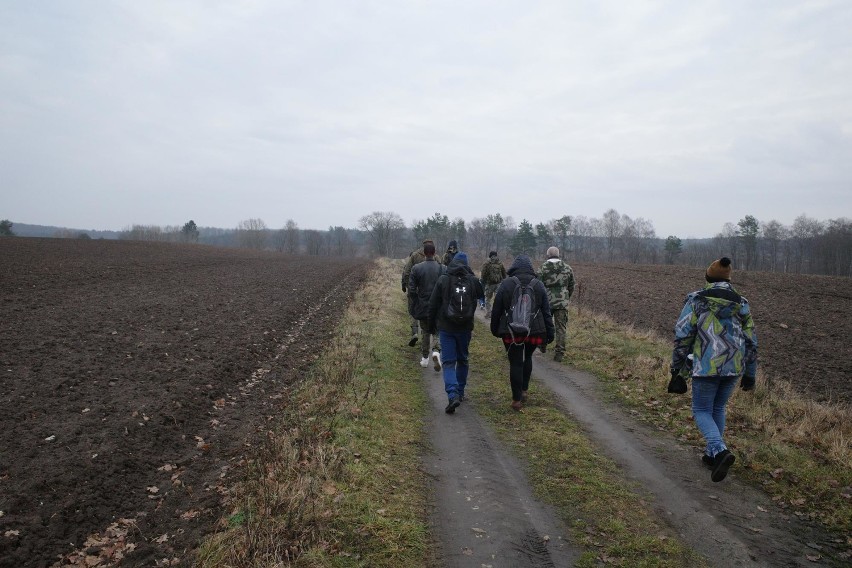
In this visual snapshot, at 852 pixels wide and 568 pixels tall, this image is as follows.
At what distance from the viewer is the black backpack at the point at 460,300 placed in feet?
23.0

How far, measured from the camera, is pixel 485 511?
4.46 meters

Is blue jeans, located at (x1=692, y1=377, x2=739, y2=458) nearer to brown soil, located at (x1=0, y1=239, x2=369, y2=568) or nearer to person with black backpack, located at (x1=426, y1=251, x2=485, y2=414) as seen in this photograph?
person with black backpack, located at (x1=426, y1=251, x2=485, y2=414)

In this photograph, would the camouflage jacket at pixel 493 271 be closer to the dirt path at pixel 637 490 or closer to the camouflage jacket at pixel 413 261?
the camouflage jacket at pixel 413 261

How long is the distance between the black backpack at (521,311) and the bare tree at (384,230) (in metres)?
121

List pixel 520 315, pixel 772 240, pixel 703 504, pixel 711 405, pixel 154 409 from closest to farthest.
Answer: pixel 703 504
pixel 711 405
pixel 520 315
pixel 154 409
pixel 772 240

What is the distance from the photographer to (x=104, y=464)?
18.9 feet

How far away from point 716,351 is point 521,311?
2480 mm

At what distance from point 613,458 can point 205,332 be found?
11.0m

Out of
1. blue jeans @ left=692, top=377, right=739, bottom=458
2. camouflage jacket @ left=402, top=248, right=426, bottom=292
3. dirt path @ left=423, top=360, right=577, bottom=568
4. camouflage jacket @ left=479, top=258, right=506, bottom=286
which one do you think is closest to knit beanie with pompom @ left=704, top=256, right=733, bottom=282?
blue jeans @ left=692, top=377, right=739, bottom=458

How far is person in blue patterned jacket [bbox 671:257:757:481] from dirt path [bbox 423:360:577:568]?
208 cm

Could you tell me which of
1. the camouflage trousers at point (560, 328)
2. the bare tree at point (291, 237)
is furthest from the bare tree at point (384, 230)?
the camouflage trousers at point (560, 328)

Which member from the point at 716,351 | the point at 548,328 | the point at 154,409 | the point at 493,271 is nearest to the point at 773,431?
the point at 716,351

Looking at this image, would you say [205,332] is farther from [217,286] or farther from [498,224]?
[498,224]

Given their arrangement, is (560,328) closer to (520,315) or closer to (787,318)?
(520,315)
